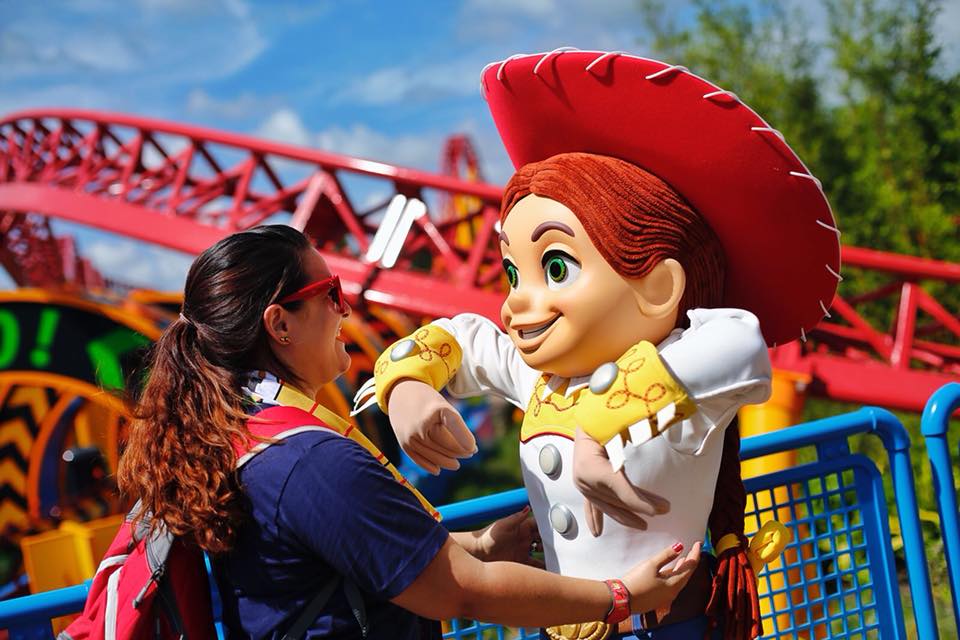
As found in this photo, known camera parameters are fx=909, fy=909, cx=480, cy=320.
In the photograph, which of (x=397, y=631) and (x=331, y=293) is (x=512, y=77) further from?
(x=397, y=631)

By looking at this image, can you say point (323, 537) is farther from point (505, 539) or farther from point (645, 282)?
point (645, 282)

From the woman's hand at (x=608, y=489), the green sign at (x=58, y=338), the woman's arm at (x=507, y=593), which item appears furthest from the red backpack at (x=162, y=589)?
the green sign at (x=58, y=338)

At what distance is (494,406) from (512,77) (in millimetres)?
10988

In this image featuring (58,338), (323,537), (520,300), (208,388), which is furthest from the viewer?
(58,338)

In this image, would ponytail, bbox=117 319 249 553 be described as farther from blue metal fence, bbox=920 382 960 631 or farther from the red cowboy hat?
blue metal fence, bbox=920 382 960 631

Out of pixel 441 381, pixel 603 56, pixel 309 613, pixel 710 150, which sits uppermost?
pixel 603 56

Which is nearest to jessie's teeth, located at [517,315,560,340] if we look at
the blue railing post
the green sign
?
the blue railing post

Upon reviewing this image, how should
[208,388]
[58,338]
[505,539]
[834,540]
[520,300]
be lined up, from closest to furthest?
[208,388], [520,300], [505,539], [834,540], [58,338]

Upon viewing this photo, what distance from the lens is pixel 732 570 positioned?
1.51 m

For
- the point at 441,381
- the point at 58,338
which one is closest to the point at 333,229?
the point at 58,338

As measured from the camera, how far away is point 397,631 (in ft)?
4.27

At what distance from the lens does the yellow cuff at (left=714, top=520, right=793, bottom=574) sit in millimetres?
1542

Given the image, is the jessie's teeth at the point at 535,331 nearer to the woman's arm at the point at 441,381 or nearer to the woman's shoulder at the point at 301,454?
the woman's arm at the point at 441,381

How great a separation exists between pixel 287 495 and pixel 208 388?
21 cm
